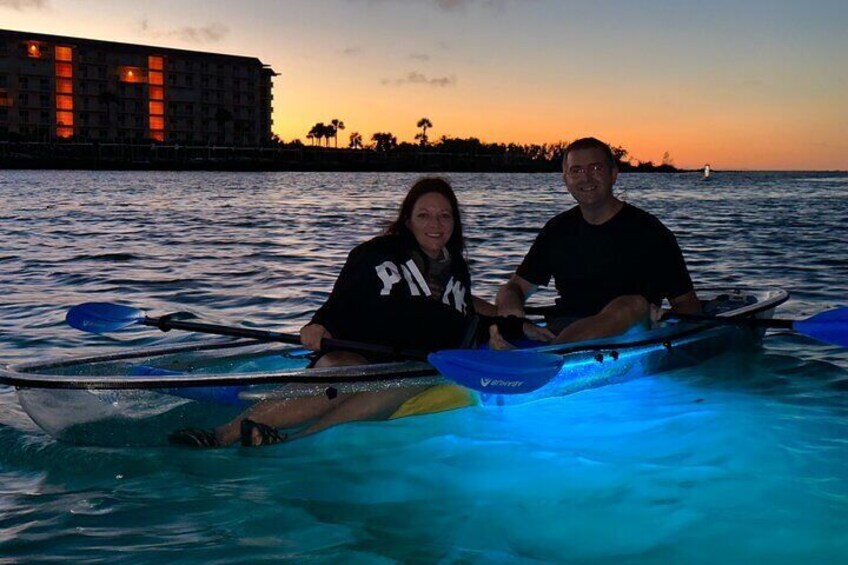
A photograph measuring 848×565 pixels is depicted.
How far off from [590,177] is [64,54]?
4383 inches

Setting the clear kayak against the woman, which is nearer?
the clear kayak

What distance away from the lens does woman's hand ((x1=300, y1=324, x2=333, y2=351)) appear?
4715 mm

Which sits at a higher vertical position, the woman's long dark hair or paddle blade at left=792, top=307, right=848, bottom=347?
the woman's long dark hair

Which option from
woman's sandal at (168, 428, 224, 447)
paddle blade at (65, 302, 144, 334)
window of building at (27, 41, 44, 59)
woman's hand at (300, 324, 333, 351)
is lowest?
woman's sandal at (168, 428, 224, 447)

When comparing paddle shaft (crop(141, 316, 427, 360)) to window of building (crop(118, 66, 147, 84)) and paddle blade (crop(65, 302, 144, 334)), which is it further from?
window of building (crop(118, 66, 147, 84))

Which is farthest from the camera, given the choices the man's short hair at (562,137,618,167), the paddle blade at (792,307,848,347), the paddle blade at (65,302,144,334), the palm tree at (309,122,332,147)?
the palm tree at (309,122,332,147)

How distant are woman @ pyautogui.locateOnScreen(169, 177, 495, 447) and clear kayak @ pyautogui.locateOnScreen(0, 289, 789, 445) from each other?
11cm

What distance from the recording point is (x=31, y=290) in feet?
36.3

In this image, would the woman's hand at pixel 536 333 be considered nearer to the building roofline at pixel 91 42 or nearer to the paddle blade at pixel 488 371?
the paddle blade at pixel 488 371

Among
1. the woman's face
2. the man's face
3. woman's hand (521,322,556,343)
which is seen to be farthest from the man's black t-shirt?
the woman's face

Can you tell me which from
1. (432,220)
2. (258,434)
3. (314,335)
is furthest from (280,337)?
(432,220)

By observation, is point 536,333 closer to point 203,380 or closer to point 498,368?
point 498,368

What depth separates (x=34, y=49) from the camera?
10125 cm

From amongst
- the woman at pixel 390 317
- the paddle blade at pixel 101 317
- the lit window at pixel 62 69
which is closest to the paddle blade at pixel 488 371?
the woman at pixel 390 317
